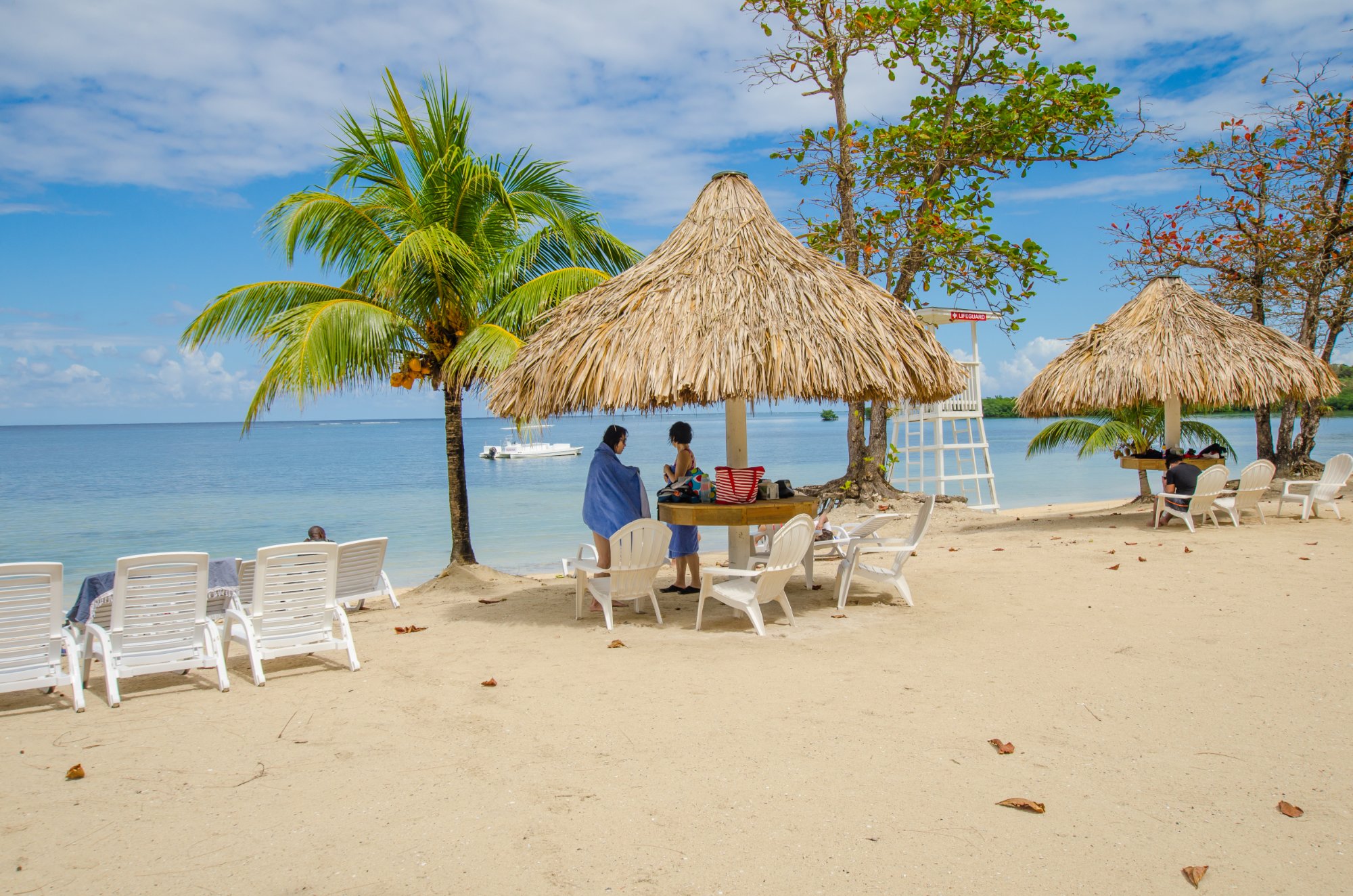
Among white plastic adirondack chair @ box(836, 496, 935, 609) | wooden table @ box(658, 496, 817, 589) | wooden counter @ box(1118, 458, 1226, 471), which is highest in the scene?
wooden table @ box(658, 496, 817, 589)

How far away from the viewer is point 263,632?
5.41 m

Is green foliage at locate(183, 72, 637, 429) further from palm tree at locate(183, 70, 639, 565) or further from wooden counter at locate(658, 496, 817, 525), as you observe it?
wooden counter at locate(658, 496, 817, 525)

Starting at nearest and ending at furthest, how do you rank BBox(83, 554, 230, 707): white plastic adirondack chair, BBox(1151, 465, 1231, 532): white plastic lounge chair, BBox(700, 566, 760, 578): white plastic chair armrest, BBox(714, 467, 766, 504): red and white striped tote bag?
BBox(83, 554, 230, 707): white plastic adirondack chair → BBox(700, 566, 760, 578): white plastic chair armrest → BBox(714, 467, 766, 504): red and white striped tote bag → BBox(1151, 465, 1231, 532): white plastic lounge chair

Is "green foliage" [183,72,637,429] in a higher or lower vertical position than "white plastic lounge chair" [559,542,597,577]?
higher

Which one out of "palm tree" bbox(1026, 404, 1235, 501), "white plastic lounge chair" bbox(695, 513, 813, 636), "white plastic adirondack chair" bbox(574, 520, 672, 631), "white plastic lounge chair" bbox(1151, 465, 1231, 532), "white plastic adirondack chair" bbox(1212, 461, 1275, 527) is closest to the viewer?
"white plastic lounge chair" bbox(695, 513, 813, 636)

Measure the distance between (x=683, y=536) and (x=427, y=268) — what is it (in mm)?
4123

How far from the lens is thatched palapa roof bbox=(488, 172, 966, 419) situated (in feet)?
21.4

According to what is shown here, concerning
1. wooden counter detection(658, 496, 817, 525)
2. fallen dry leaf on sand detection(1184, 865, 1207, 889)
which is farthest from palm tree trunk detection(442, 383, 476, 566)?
fallen dry leaf on sand detection(1184, 865, 1207, 889)

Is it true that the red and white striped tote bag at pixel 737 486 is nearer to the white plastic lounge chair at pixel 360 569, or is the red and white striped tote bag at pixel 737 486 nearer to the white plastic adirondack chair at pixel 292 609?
the white plastic adirondack chair at pixel 292 609

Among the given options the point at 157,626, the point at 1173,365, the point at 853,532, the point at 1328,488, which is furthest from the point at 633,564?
the point at 1328,488

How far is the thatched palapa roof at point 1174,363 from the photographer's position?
11023 mm

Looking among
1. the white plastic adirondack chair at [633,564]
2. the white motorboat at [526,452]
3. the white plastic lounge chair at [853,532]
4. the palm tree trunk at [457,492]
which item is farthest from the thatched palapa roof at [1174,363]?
the white motorboat at [526,452]

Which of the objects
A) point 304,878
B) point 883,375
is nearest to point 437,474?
point 883,375

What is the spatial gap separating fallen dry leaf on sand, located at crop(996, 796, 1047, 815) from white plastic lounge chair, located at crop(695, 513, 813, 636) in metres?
2.70
